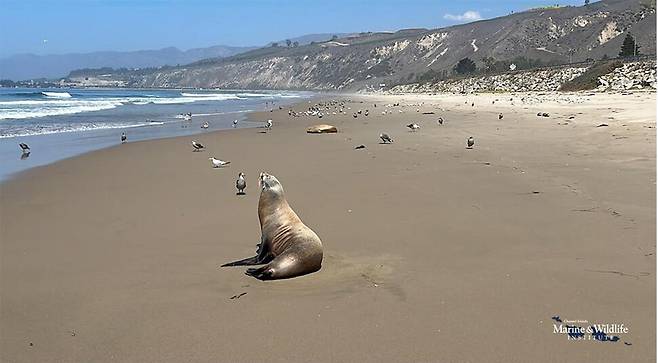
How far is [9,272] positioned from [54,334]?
1.72 m

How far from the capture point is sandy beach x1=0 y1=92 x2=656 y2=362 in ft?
12.1

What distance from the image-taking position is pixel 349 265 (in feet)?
17.5

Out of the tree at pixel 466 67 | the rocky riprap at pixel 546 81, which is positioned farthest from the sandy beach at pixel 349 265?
the tree at pixel 466 67

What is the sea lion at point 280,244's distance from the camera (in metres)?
5.09

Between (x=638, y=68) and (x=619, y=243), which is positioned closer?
(x=619, y=243)

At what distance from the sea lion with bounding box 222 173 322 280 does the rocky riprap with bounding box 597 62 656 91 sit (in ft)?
114

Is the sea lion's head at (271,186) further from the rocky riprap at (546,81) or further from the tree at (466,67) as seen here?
the tree at (466,67)

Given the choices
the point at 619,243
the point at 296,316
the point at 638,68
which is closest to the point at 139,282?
the point at 296,316

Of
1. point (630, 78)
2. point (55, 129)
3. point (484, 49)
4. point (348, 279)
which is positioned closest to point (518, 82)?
point (630, 78)

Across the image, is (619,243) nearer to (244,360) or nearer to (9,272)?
(244,360)

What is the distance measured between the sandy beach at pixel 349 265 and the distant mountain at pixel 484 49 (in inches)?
2811

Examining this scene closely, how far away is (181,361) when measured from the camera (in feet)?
11.5

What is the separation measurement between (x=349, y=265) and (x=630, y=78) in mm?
41526

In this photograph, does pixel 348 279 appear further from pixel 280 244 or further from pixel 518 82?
pixel 518 82
